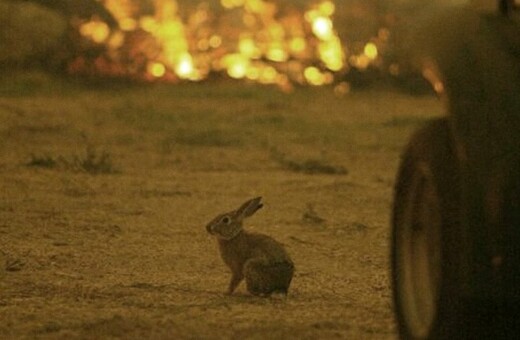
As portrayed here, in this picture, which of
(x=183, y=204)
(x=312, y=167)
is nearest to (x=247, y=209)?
(x=183, y=204)

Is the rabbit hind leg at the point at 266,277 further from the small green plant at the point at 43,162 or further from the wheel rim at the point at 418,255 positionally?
the small green plant at the point at 43,162

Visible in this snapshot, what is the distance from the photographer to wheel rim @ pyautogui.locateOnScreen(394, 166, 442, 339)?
4301mm

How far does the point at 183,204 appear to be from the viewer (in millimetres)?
9094

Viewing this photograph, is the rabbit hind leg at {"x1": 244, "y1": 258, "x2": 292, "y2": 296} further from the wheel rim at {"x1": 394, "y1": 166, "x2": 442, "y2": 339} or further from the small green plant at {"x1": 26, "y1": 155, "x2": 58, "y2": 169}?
the small green plant at {"x1": 26, "y1": 155, "x2": 58, "y2": 169}

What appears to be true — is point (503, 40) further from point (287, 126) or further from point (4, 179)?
point (287, 126)

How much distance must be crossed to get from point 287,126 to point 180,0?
5.47m

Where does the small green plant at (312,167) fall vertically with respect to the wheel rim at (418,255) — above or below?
above

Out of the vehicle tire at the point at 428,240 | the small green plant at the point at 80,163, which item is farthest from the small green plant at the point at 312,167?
the vehicle tire at the point at 428,240

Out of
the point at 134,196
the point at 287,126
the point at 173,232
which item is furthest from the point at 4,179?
the point at 287,126

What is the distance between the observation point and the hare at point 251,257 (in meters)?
6.15

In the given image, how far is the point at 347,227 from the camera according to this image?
8.29 metres

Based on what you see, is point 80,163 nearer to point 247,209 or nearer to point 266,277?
point 247,209

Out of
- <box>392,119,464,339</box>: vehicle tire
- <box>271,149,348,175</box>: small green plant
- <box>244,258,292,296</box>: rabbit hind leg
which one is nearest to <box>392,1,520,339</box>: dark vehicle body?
<box>392,119,464,339</box>: vehicle tire

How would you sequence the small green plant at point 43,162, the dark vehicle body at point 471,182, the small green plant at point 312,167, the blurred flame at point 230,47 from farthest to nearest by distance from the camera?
the blurred flame at point 230,47, the small green plant at point 312,167, the small green plant at point 43,162, the dark vehicle body at point 471,182
